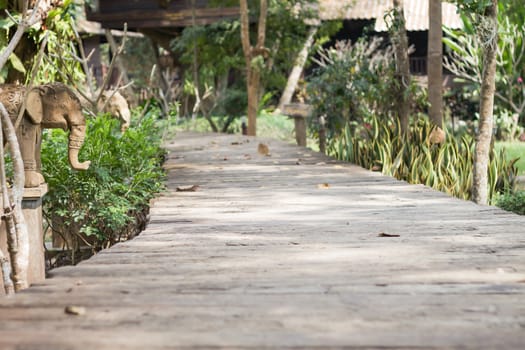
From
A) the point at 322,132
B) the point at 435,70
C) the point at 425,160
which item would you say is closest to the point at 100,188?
the point at 425,160

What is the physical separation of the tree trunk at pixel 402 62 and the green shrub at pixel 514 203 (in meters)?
1.72

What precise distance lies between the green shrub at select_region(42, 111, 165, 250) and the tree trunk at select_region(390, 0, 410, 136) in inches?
152

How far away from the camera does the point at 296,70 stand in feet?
66.7

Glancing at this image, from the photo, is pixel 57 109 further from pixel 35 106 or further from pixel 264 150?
pixel 264 150

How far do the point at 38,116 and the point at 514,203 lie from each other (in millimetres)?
4857

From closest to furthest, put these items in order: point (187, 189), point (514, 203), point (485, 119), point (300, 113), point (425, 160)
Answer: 1. point (187, 189)
2. point (485, 119)
3. point (514, 203)
4. point (425, 160)
5. point (300, 113)

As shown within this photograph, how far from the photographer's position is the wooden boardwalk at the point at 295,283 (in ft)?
8.10

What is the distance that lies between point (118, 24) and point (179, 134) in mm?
6291

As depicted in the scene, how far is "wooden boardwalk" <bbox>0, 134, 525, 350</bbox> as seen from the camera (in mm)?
2469

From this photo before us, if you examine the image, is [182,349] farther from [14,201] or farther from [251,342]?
[14,201]

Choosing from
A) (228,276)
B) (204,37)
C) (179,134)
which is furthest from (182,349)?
(204,37)

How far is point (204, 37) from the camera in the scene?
18.0m

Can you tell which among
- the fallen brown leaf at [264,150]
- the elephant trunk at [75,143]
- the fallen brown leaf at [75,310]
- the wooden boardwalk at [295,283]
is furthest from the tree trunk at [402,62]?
the fallen brown leaf at [75,310]

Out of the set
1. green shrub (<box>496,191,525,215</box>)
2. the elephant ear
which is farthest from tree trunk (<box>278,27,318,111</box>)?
the elephant ear
